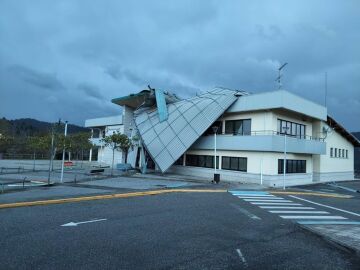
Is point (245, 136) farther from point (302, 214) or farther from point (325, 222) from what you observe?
point (325, 222)

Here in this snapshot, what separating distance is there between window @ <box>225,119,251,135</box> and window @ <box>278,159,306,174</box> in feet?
15.3

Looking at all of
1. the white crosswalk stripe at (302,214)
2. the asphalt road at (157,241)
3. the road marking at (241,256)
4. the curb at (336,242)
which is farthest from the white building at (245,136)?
the road marking at (241,256)

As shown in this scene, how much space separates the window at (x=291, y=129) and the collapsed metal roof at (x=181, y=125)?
5683 millimetres

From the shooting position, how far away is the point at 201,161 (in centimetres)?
4184

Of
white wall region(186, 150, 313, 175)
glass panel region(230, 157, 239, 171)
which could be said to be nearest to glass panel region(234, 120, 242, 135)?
white wall region(186, 150, 313, 175)

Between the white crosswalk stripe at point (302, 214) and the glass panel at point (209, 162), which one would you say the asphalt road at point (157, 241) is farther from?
the glass panel at point (209, 162)

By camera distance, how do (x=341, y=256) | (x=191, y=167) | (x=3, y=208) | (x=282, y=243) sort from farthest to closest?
(x=191, y=167) → (x=3, y=208) → (x=282, y=243) → (x=341, y=256)

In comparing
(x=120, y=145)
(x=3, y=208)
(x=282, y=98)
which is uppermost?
(x=282, y=98)

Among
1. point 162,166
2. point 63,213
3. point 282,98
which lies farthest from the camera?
point 162,166

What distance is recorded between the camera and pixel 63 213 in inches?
544

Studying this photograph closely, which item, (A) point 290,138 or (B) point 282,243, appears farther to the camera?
(A) point 290,138

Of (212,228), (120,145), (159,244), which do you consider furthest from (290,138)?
(159,244)

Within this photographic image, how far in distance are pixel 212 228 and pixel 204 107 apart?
96.7 ft

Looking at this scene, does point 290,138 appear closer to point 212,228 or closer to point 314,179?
point 314,179
